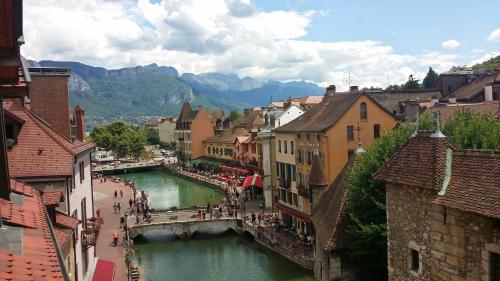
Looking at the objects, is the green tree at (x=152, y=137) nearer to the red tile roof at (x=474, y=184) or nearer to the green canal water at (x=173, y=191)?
the green canal water at (x=173, y=191)

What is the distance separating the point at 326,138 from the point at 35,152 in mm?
24718

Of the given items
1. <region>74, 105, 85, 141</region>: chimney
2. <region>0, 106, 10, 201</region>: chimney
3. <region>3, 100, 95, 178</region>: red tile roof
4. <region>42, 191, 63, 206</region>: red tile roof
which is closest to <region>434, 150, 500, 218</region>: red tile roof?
<region>42, 191, 63, 206</region>: red tile roof

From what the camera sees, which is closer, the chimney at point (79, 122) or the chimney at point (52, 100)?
the chimney at point (52, 100)

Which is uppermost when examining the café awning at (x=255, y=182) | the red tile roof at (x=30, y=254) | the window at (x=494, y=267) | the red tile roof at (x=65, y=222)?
the red tile roof at (x=30, y=254)

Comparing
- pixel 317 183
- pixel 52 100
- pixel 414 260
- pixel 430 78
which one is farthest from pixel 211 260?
pixel 430 78

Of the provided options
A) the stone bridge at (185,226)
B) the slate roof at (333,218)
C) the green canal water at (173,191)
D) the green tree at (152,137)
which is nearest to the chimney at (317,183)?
the slate roof at (333,218)

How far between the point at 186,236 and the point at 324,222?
2263 centimetres

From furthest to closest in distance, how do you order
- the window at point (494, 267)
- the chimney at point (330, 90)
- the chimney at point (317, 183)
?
the chimney at point (330, 90)
the chimney at point (317, 183)
the window at point (494, 267)

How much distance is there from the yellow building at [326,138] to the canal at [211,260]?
464 cm

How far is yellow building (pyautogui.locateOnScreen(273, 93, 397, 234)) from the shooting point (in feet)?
141

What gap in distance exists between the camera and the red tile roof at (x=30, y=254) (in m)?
4.85

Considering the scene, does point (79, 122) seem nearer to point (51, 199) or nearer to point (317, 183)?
point (317, 183)

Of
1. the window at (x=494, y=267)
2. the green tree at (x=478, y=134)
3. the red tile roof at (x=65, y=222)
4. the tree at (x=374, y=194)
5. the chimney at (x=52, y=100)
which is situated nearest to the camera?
the window at (x=494, y=267)

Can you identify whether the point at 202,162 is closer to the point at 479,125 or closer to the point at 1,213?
the point at 479,125
